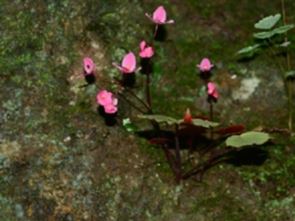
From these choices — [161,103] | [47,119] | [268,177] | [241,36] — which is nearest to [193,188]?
[268,177]

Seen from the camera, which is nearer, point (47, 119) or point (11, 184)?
point (11, 184)

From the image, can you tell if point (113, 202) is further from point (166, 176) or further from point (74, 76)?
point (74, 76)

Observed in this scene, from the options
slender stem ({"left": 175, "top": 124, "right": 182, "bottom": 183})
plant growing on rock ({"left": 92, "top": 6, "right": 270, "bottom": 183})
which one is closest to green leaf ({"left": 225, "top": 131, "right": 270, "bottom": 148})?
plant growing on rock ({"left": 92, "top": 6, "right": 270, "bottom": 183})

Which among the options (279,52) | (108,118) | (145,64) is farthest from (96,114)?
(279,52)

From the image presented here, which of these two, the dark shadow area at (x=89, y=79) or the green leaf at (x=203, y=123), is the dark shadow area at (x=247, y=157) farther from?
the dark shadow area at (x=89, y=79)

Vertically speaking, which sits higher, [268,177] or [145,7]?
[145,7]

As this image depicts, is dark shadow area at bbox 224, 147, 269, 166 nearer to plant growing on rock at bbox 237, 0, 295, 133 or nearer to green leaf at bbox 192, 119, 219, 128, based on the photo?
plant growing on rock at bbox 237, 0, 295, 133

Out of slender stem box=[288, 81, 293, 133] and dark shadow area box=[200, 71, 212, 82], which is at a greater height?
dark shadow area box=[200, 71, 212, 82]

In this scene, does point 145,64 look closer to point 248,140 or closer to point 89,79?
point 89,79
